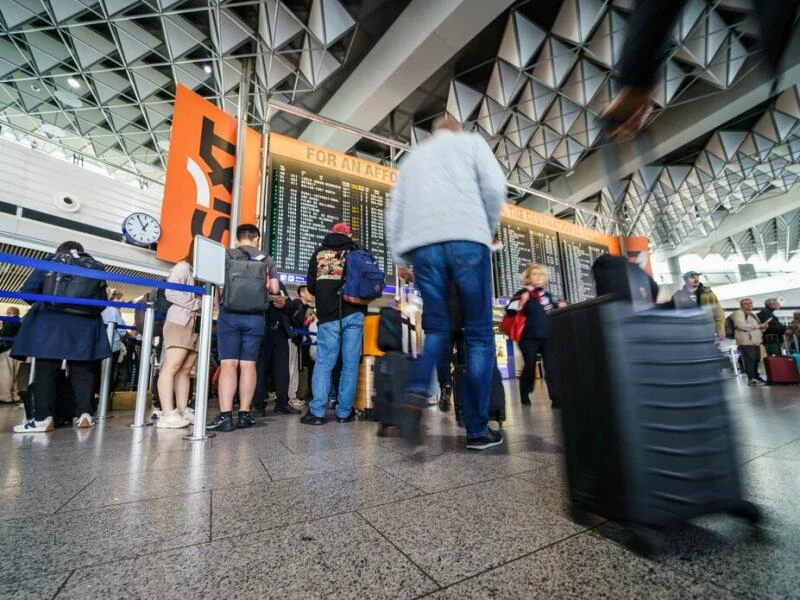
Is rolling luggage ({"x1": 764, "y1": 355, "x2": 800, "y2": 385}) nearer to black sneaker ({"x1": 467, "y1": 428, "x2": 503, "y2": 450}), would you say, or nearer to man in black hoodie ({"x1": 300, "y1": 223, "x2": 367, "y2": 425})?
black sneaker ({"x1": 467, "y1": 428, "x2": 503, "y2": 450})

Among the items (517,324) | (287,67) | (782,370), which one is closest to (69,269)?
(517,324)

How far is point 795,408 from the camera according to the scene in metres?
3.06

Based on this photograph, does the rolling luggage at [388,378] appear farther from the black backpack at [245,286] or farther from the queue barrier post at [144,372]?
the queue barrier post at [144,372]

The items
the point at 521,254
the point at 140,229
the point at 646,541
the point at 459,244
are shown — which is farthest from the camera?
the point at 140,229

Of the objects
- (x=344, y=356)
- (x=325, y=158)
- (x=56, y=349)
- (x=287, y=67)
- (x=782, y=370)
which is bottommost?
(x=782, y=370)

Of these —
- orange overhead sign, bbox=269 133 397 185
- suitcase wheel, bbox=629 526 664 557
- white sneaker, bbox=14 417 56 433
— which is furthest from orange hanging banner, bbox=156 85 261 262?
suitcase wheel, bbox=629 526 664 557

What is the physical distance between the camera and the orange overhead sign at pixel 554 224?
27.8 feet

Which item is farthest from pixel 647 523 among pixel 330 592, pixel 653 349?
pixel 330 592

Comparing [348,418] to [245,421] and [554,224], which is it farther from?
[554,224]

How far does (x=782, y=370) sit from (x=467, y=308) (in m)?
7.58

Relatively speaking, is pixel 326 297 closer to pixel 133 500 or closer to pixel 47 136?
pixel 133 500

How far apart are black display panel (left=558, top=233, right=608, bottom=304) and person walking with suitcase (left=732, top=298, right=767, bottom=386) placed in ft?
9.30

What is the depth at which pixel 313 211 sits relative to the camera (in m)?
5.42

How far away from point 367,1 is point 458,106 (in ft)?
8.99
